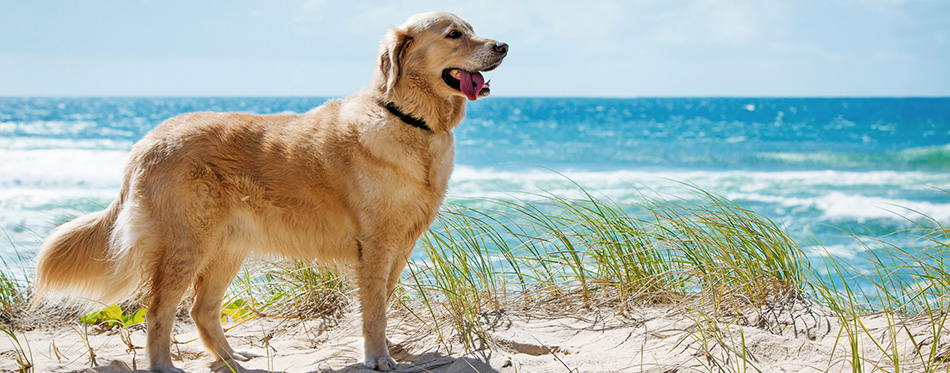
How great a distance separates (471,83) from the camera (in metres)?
2.98

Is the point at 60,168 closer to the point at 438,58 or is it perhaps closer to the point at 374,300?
the point at 374,300

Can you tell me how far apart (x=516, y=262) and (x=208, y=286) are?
172 centimetres

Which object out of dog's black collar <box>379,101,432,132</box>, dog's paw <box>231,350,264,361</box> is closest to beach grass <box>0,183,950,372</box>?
dog's paw <box>231,350,264,361</box>

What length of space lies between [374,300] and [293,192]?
617 mm

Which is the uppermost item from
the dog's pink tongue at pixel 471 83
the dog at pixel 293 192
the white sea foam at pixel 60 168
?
the dog's pink tongue at pixel 471 83

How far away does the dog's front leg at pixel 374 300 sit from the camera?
2992 millimetres

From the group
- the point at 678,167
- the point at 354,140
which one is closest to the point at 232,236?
the point at 354,140

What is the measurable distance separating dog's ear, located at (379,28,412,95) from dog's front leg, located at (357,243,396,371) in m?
0.76

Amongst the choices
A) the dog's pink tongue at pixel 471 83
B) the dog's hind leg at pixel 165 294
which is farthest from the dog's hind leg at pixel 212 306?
the dog's pink tongue at pixel 471 83

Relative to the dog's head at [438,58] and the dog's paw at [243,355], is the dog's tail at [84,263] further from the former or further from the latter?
the dog's head at [438,58]

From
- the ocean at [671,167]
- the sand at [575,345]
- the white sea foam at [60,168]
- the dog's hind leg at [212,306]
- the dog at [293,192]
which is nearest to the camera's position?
the sand at [575,345]

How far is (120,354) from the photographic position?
135 inches

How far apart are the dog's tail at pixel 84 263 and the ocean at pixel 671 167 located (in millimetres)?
1781

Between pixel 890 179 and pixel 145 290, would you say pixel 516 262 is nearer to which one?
pixel 145 290
